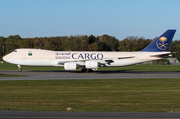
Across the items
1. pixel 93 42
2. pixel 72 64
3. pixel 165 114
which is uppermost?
pixel 93 42

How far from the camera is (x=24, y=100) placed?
15.4 meters

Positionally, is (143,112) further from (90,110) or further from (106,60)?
(106,60)

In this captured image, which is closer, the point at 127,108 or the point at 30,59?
the point at 127,108

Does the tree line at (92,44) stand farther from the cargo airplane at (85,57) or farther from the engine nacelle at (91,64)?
the engine nacelle at (91,64)

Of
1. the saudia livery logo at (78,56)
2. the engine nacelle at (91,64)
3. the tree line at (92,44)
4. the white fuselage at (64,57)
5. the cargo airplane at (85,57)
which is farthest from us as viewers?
the tree line at (92,44)

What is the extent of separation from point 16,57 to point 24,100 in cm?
2858

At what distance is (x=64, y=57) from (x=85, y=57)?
3715mm

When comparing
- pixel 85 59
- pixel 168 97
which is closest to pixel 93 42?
pixel 85 59

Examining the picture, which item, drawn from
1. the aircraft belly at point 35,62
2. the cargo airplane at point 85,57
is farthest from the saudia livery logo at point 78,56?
the aircraft belly at point 35,62

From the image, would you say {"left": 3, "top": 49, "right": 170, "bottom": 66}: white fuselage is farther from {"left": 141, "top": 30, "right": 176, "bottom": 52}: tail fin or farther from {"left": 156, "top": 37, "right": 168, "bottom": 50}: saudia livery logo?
{"left": 156, "top": 37, "right": 168, "bottom": 50}: saudia livery logo

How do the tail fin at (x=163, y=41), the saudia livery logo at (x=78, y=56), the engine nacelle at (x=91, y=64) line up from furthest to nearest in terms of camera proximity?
1. the tail fin at (x=163, y=41)
2. the saudia livery logo at (x=78, y=56)
3. the engine nacelle at (x=91, y=64)

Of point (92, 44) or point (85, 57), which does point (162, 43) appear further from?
point (92, 44)

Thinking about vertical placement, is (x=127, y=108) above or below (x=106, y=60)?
below

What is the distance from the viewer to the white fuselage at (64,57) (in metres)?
41.8
